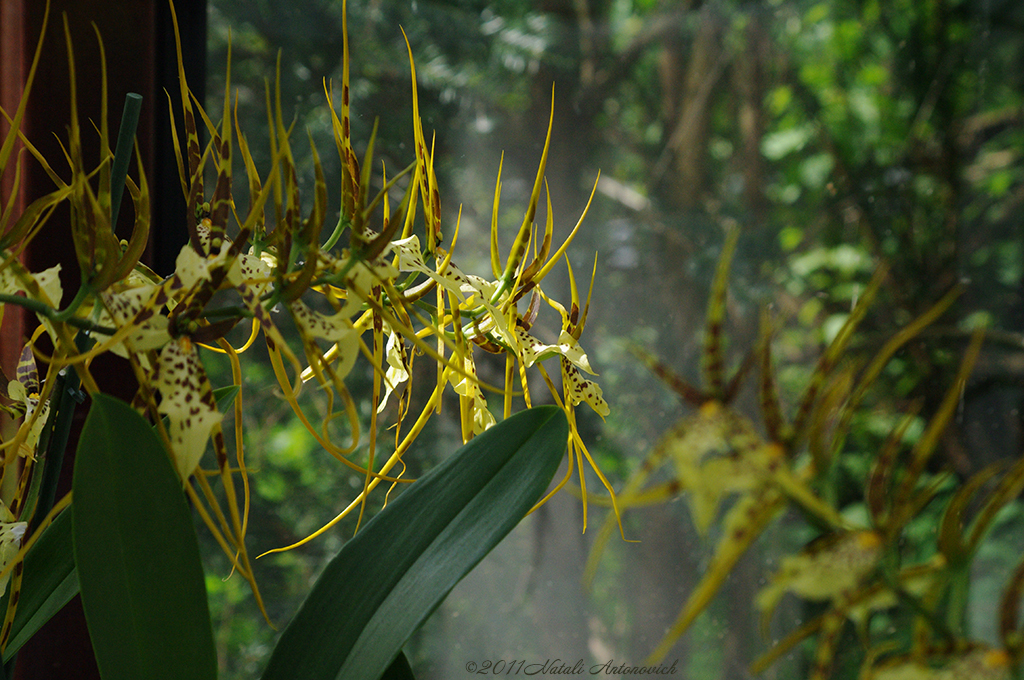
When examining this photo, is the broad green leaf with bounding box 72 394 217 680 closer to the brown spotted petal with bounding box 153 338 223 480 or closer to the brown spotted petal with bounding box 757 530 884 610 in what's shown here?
the brown spotted petal with bounding box 153 338 223 480

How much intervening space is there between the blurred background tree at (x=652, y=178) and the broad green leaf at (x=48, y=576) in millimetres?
427

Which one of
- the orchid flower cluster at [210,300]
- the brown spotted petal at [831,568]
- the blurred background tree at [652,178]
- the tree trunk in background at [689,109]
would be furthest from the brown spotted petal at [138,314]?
the tree trunk in background at [689,109]

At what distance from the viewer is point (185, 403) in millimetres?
227

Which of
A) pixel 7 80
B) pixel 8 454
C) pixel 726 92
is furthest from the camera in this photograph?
pixel 726 92

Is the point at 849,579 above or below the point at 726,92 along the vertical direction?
below

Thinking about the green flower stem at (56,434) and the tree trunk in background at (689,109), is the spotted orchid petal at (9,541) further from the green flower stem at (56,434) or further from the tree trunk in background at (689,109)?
the tree trunk in background at (689,109)

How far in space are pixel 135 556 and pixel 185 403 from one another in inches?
2.1

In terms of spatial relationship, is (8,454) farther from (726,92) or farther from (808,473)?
(726,92)

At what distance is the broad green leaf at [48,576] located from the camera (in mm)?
298

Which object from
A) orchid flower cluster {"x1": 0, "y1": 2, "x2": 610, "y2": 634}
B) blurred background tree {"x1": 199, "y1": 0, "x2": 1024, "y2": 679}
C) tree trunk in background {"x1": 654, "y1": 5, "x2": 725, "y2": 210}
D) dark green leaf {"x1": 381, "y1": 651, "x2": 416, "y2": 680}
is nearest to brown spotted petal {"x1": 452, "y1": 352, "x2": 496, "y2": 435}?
orchid flower cluster {"x1": 0, "y1": 2, "x2": 610, "y2": 634}

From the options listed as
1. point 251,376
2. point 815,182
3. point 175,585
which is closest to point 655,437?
point 815,182

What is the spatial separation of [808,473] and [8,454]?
11.3 inches

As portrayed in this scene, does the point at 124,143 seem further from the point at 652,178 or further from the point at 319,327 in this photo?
the point at 652,178

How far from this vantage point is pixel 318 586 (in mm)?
259
